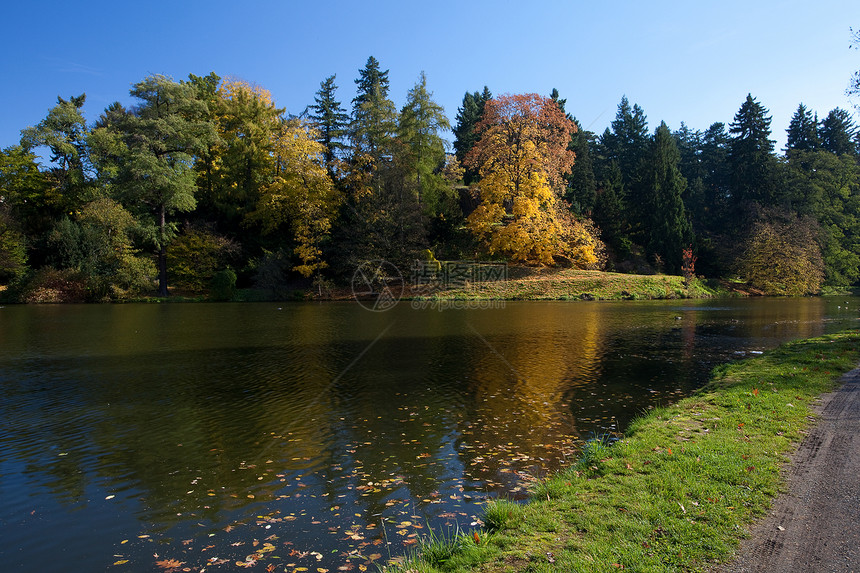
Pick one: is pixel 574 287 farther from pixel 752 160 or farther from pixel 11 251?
pixel 11 251

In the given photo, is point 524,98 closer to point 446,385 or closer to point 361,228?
point 361,228

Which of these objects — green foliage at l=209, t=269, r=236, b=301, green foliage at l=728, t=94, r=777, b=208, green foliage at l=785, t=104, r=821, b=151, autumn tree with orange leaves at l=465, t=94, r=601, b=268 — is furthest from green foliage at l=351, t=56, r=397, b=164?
green foliage at l=785, t=104, r=821, b=151

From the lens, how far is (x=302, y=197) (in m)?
41.8

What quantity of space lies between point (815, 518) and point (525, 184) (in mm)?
37717

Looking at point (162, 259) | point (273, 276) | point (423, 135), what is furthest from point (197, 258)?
point (423, 135)

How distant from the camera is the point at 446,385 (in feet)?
37.8

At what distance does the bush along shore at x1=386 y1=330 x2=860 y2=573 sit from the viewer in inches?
156

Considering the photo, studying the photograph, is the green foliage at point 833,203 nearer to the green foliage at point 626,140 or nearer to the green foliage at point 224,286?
the green foliage at point 626,140

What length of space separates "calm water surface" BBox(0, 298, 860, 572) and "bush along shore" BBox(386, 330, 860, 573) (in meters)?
0.70

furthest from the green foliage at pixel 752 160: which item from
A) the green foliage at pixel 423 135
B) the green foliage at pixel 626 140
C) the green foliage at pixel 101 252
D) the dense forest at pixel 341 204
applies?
the green foliage at pixel 101 252

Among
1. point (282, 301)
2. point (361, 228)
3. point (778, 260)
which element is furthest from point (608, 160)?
point (282, 301)

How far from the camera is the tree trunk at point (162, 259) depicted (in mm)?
40625

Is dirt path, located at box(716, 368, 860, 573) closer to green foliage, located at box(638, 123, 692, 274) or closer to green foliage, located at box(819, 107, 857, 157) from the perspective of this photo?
green foliage, located at box(638, 123, 692, 274)

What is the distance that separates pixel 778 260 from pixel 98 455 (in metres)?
51.4
